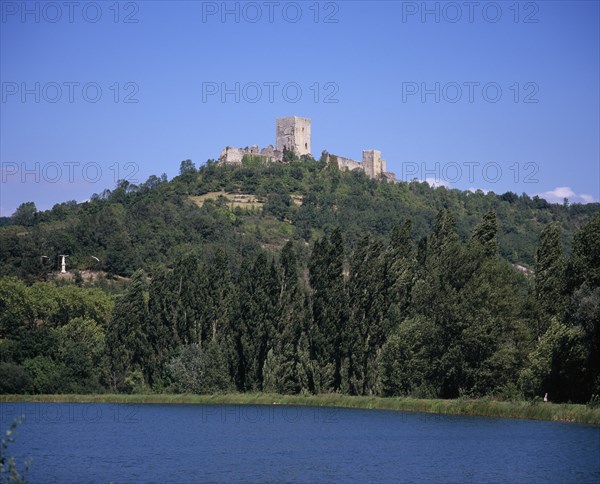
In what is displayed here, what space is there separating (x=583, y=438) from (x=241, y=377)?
1068 inches

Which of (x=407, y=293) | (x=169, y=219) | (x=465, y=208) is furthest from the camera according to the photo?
(x=465, y=208)

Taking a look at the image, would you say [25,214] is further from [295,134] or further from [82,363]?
[82,363]

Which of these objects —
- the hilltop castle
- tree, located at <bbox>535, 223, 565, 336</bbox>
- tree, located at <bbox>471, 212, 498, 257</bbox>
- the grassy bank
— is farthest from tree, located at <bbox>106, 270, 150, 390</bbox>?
the hilltop castle

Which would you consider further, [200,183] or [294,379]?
[200,183]

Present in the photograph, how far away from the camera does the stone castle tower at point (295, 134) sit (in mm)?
151000

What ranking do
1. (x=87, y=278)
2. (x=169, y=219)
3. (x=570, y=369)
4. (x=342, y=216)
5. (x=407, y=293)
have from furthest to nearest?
1. (x=342, y=216)
2. (x=169, y=219)
3. (x=87, y=278)
4. (x=407, y=293)
5. (x=570, y=369)

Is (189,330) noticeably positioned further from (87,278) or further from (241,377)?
(87,278)

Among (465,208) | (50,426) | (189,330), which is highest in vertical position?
(465,208)

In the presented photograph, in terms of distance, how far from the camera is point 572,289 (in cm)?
4162

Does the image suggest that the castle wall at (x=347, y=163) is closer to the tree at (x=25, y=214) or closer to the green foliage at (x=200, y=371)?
the tree at (x=25, y=214)

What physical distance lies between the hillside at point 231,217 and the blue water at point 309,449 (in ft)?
187

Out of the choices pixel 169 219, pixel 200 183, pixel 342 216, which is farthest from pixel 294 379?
pixel 200 183

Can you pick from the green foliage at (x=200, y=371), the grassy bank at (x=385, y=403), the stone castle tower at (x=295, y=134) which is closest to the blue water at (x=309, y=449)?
the grassy bank at (x=385, y=403)

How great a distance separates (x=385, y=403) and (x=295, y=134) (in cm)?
10664
